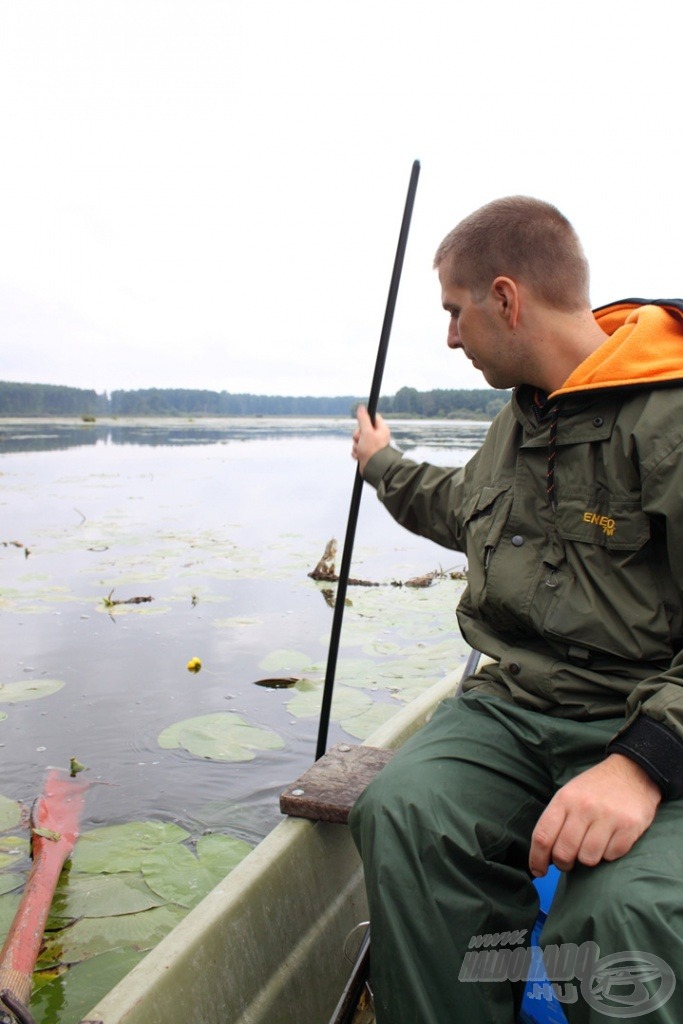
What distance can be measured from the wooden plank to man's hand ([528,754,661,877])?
2.23ft

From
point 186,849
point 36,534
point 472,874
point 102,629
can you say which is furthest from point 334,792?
point 36,534

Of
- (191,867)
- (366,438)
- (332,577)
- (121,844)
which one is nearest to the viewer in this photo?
(366,438)

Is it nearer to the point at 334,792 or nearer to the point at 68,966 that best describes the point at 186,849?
the point at 68,966

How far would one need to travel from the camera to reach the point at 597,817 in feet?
3.53

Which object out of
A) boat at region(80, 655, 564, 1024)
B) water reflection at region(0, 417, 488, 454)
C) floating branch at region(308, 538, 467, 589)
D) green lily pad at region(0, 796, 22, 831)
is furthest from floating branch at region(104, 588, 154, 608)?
water reflection at region(0, 417, 488, 454)

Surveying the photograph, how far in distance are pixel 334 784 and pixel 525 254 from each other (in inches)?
46.4

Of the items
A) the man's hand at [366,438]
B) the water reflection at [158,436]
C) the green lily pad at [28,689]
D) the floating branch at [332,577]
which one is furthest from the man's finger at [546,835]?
the water reflection at [158,436]

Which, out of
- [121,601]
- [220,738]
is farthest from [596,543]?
[121,601]

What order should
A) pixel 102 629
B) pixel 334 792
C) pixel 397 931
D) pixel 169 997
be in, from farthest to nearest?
pixel 102 629
pixel 334 792
pixel 169 997
pixel 397 931

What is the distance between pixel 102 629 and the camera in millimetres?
5156

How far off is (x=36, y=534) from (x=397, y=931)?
7874 millimetres

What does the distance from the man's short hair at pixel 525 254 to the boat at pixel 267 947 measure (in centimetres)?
117

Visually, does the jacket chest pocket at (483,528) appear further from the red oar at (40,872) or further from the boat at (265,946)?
the red oar at (40,872)

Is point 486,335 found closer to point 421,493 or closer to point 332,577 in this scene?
point 421,493
